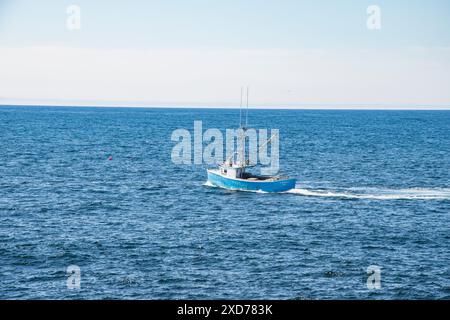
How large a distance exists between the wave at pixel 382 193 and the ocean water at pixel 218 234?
16 centimetres

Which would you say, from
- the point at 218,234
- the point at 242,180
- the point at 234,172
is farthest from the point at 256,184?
the point at 218,234

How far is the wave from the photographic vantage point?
→ 80.5 meters

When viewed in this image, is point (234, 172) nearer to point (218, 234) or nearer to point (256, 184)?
point (256, 184)

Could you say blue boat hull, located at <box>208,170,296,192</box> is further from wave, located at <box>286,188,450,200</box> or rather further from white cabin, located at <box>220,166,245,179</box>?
wave, located at <box>286,188,450,200</box>

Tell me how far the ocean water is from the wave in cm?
16

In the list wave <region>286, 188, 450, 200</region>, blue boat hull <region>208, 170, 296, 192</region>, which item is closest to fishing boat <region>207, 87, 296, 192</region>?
blue boat hull <region>208, 170, 296, 192</region>

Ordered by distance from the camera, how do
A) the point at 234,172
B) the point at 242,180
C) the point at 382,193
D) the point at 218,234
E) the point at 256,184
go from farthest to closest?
the point at 234,172 < the point at 242,180 < the point at 256,184 < the point at 382,193 < the point at 218,234

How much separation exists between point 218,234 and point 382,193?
117 feet

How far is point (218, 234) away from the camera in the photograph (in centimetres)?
5872

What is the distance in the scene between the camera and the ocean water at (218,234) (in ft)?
141

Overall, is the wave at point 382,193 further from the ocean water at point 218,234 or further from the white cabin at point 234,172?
the white cabin at point 234,172

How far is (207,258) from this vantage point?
164 ft
